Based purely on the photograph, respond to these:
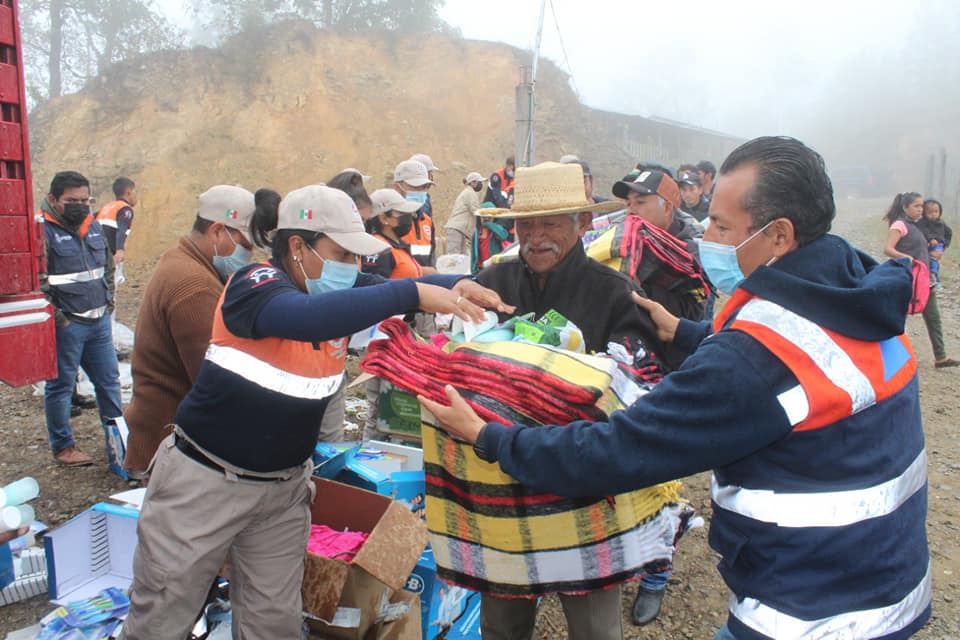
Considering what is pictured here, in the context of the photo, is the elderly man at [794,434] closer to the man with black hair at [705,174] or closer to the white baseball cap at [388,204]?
the white baseball cap at [388,204]

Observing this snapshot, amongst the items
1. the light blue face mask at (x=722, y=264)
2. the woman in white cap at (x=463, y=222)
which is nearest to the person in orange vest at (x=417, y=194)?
Answer: the woman in white cap at (x=463, y=222)

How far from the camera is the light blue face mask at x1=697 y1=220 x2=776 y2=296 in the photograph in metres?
1.79

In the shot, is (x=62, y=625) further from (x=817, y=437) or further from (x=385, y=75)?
(x=385, y=75)

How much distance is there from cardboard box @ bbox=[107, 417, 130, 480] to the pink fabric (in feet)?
7.72

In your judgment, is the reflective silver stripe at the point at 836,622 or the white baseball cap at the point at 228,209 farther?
the white baseball cap at the point at 228,209

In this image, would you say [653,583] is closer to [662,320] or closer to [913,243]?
[662,320]

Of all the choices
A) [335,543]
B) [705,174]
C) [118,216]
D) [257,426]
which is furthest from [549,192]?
[118,216]

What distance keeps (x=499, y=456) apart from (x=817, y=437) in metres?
0.77

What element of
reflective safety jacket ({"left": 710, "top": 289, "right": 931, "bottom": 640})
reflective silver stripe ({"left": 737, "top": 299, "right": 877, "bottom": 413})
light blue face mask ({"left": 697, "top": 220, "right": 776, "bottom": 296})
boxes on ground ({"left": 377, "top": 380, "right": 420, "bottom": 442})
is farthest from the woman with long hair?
reflective silver stripe ({"left": 737, "top": 299, "right": 877, "bottom": 413})

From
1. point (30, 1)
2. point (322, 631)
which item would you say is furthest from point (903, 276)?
point (30, 1)

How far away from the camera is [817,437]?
148 centimetres

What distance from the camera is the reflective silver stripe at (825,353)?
1.46 m

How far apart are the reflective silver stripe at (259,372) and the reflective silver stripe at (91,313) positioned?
362cm

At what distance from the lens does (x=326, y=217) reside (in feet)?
7.96
